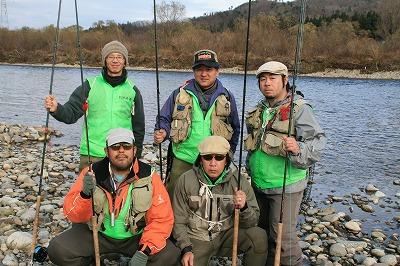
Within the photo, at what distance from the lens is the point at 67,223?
536 cm

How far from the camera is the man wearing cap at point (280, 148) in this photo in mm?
3640

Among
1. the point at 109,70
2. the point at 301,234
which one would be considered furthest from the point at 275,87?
the point at 301,234

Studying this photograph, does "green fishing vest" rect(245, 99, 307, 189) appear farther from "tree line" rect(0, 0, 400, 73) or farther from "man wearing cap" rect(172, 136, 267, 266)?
"tree line" rect(0, 0, 400, 73)

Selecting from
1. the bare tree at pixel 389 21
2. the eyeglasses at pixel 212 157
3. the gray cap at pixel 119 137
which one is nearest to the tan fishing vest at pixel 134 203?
the gray cap at pixel 119 137

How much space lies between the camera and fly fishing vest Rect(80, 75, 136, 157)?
4203mm

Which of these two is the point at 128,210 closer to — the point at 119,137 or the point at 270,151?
the point at 119,137

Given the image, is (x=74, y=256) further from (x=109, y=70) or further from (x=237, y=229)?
(x=109, y=70)

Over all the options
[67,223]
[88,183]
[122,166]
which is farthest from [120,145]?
[67,223]

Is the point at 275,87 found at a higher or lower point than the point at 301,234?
higher

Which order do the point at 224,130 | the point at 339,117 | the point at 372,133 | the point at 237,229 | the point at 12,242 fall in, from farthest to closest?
1. the point at 339,117
2. the point at 372,133
3. the point at 12,242
4. the point at 224,130
5. the point at 237,229

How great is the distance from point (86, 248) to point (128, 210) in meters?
0.53

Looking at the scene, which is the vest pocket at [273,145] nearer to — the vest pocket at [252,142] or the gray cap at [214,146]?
the vest pocket at [252,142]

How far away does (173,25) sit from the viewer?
6356 cm

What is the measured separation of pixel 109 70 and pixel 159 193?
1473mm
